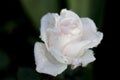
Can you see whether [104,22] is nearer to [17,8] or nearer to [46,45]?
[17,8]

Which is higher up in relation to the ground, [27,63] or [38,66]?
[38,66]

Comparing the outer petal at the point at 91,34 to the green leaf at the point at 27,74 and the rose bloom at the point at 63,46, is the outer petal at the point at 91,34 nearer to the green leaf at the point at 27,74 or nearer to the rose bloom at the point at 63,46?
the rose bloom at the point at 63,46

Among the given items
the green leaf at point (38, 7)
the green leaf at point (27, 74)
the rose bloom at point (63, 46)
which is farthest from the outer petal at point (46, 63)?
the green leaf at point (38, 7)

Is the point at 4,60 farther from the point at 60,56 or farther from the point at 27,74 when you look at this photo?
the point at 60,56

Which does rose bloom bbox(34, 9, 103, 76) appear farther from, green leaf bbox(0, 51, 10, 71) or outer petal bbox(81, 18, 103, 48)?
green leaf bbox(0, 51, 10, 71)

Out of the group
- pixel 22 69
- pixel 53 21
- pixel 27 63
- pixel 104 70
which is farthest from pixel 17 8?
pixel 53 21

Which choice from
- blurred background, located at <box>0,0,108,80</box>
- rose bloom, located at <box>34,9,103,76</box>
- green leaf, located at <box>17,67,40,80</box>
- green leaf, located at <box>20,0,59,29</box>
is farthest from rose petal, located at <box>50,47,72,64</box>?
green leaf, located at <box>20,0,59,29</box>
